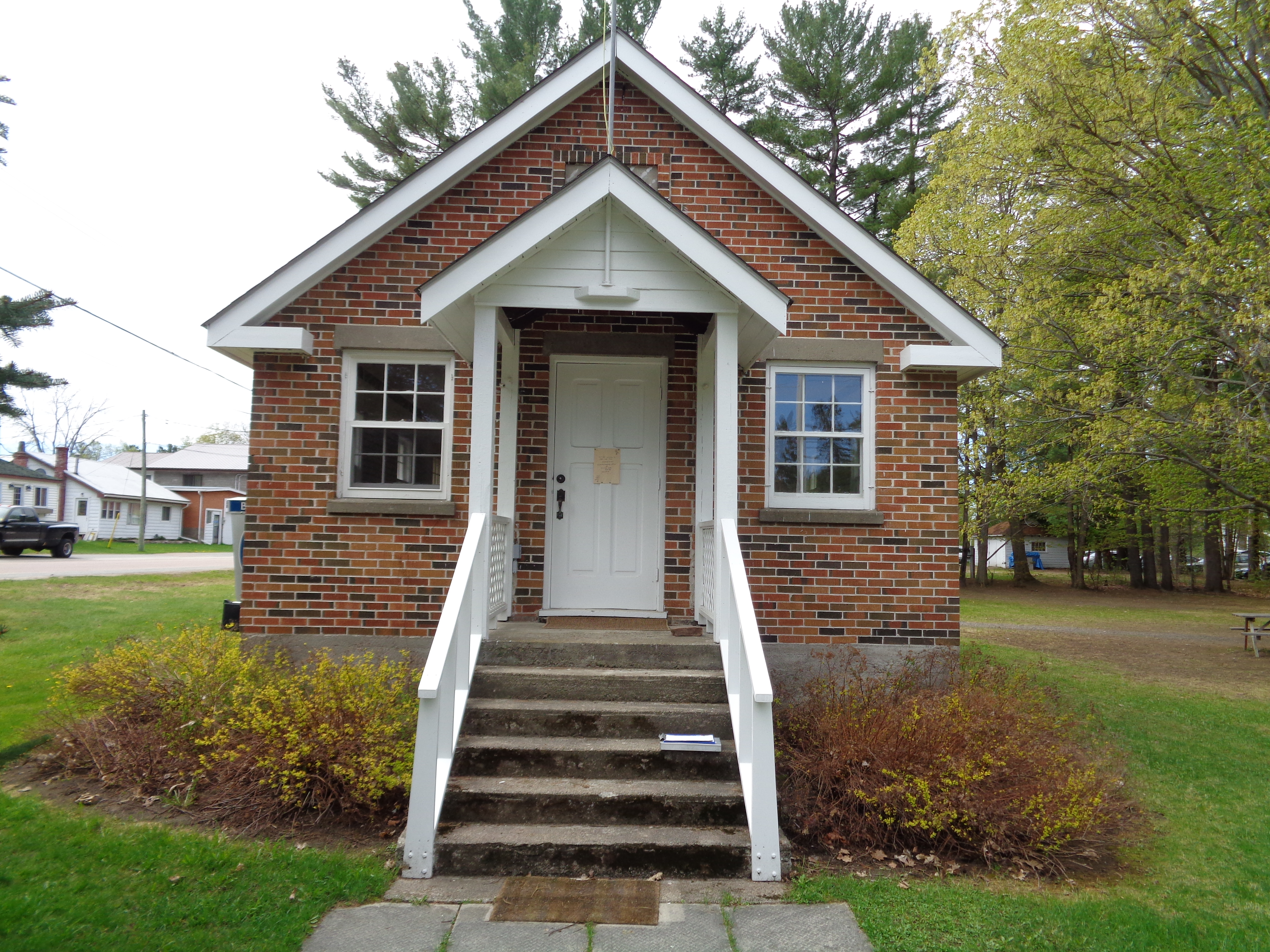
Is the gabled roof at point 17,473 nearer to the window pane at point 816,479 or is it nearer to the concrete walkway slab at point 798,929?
the window pane at point 816,479

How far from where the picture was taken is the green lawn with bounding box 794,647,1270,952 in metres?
3.68

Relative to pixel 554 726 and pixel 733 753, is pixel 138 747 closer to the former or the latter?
pixel 554 726

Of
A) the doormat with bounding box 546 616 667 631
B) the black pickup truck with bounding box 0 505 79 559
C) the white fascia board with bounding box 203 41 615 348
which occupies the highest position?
the white fascia board with bounding box 203 41 615 348

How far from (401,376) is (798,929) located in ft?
17.9

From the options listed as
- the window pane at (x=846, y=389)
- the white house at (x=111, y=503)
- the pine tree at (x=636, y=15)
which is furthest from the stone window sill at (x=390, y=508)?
the white house at (x=111, y=503)

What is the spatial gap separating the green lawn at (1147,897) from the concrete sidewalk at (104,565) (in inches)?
669

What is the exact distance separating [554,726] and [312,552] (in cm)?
314

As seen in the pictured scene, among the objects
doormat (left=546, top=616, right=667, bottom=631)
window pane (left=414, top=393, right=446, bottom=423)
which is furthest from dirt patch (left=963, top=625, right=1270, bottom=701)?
window pane (left=414, top=393, right=446, bottom=423)

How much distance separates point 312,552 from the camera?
7.15 meters

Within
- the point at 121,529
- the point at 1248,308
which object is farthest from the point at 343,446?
the point at 121,529

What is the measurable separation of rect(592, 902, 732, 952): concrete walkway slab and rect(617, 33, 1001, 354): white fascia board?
5323 mm

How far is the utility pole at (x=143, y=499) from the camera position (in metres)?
38.7

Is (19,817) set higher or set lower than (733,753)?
lower

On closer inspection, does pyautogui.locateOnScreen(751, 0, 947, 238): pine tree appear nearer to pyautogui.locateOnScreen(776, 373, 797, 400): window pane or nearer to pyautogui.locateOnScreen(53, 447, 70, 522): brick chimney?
pyautogui.locateOnScreen(776, 373, 797, 400): window pane
